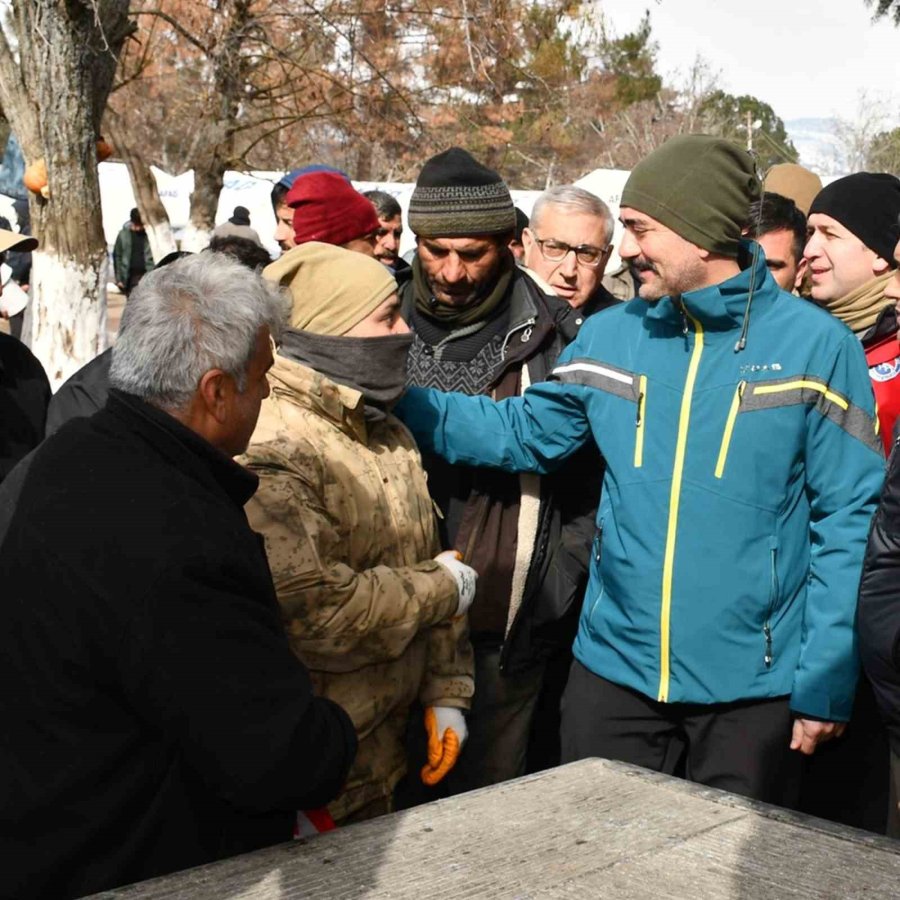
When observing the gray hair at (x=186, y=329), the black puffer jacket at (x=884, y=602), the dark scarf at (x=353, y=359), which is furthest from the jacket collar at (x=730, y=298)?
the gray hair at (x=186, y=329)

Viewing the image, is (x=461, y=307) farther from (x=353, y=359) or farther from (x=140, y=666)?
(x=140, y=666)

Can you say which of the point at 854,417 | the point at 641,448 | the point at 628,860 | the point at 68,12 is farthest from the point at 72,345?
the point at 628,860

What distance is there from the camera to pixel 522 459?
10.6ft

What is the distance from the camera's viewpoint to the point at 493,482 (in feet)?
11.0

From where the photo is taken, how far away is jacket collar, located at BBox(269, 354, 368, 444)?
2592 mm

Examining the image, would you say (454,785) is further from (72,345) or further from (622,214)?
(72,345)

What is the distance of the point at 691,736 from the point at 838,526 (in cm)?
61

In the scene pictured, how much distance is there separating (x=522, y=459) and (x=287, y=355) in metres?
0.79

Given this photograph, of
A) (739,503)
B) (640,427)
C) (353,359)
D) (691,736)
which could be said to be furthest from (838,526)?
(353,359)

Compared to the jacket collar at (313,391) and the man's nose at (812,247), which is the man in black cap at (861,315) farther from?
the jacket collar at (313,391)

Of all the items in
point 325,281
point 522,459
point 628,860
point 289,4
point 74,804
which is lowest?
point 628,860

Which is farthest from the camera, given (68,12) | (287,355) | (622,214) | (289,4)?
(289,4)

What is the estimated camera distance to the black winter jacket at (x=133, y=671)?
1772 mm

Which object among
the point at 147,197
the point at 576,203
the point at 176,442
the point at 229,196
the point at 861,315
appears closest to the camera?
the point at 176,442
